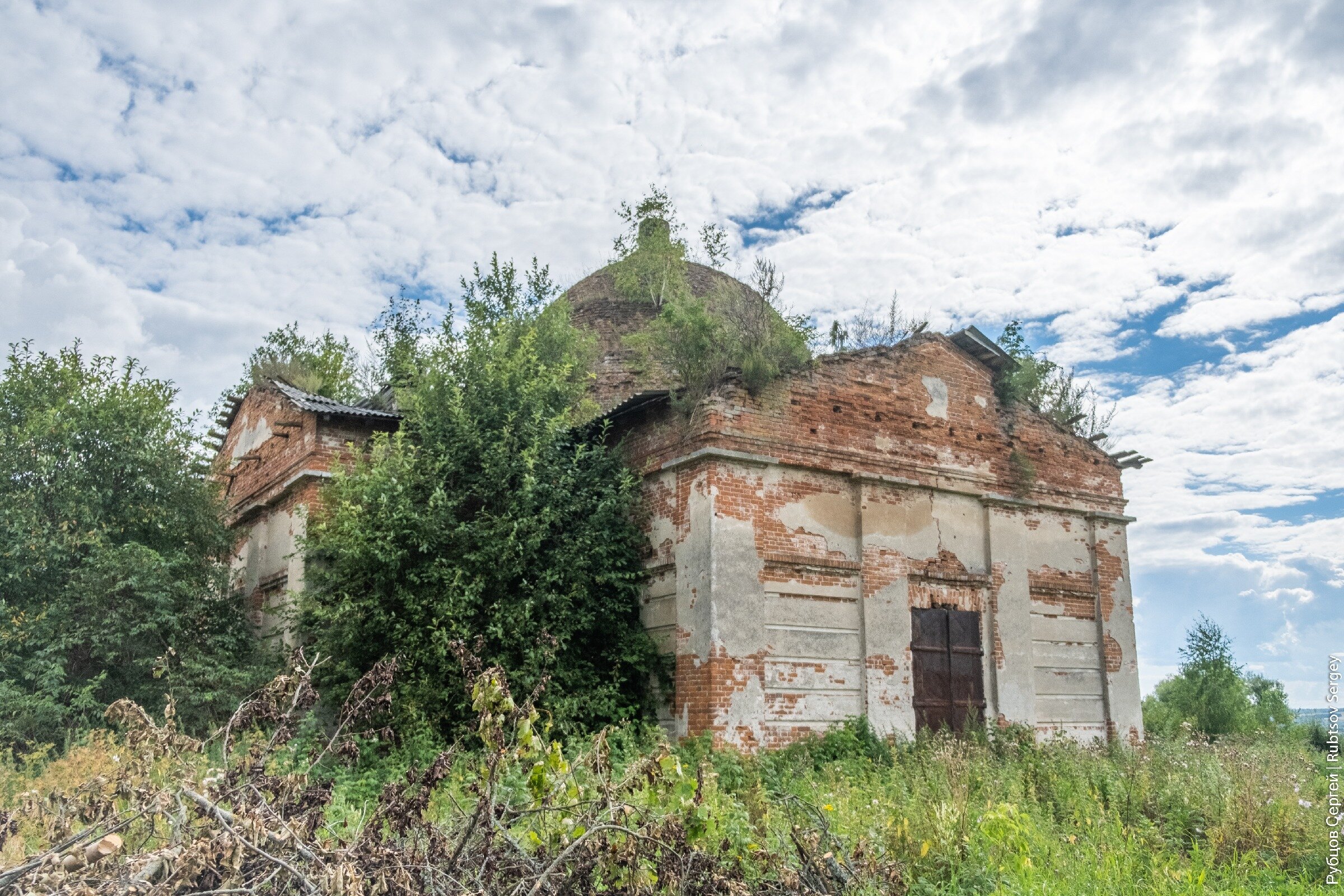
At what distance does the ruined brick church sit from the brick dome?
340cm

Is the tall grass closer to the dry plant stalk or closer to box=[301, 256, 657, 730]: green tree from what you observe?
the dry plant stalk

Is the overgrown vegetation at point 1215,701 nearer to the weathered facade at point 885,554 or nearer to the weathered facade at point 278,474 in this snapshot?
the weathered facade at point 885,554

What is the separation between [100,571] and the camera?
43.4ft

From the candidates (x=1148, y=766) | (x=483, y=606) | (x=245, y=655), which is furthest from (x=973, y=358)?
(x=245, y=655)

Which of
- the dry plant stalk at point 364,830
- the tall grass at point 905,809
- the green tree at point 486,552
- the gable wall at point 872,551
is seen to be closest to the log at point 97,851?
the dry plant stalk at point 364,830

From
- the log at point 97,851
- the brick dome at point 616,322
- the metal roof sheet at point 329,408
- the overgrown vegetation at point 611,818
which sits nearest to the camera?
the log at point 97,851

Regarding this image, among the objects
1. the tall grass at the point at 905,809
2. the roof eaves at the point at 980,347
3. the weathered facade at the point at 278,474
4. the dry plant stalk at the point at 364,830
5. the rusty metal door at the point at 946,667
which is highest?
the roof eaves at the point at 980,347

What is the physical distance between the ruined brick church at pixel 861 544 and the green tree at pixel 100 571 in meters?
1.17

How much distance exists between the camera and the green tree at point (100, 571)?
42.2ft

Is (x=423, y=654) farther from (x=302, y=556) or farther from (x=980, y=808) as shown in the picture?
(x=980, y=808)

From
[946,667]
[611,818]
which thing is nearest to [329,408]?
[946,667]

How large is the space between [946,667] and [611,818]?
957 centimetres

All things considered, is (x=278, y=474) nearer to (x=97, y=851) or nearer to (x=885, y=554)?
(x=885, y=554)

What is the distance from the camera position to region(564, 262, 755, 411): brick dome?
1823 centimetres
